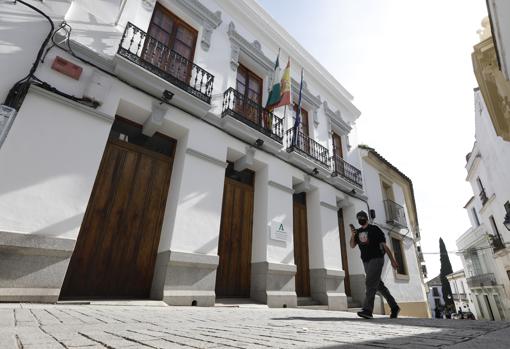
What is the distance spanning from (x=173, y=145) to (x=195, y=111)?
956 mm

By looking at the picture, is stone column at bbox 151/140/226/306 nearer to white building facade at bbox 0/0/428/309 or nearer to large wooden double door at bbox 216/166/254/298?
white building facade at bbox 0/0/428/309

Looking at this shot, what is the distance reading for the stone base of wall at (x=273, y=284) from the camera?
5.84 meters

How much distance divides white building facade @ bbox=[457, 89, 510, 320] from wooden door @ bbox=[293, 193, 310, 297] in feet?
34.8

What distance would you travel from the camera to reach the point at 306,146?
895 cm

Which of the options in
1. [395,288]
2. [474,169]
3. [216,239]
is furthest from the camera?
[474,169]

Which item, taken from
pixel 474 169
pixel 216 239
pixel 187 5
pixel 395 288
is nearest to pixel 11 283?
pixel 216 239

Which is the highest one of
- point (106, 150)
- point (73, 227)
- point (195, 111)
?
point (195, 111)

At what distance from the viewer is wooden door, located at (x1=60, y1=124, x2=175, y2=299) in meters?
4.37

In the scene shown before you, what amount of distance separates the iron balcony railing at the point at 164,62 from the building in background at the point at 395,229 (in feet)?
24.1

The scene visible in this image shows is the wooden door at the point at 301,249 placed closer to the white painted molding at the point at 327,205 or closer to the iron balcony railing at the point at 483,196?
the white painted molding at the point at 327,205

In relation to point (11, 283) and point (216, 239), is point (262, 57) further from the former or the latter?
point (11, 283)

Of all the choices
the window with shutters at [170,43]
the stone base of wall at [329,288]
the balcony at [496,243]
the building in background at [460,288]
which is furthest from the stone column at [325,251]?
the building in background at [460,288]

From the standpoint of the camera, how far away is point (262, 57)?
8.77 meters

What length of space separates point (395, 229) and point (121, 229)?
11268 millimetres
